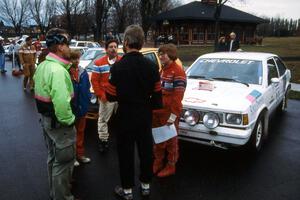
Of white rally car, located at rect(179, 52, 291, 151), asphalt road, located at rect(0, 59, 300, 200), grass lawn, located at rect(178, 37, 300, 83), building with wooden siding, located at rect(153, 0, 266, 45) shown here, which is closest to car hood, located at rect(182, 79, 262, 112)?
white rally car, located at rect(179, 52, 291, 151)

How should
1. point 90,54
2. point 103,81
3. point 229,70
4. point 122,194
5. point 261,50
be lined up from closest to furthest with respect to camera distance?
point 122,194 → point 103,81 → point 229,70 → point 90,54 → point 261,50

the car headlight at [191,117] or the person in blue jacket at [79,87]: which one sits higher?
the person in blue jacket at [79,87]

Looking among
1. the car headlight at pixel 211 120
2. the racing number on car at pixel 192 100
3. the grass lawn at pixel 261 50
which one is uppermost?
the racing number on car at pixel 192 100

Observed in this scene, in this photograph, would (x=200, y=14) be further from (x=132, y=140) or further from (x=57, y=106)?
(x=57, y=106)

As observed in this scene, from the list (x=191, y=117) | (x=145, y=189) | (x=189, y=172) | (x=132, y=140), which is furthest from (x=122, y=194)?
(x=191, y=117)

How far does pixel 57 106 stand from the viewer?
317 centimetres

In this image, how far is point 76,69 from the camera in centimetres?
457

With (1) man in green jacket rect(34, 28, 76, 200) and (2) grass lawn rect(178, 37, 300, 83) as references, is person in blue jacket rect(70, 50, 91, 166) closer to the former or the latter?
(1) man in green jacket rect(34, 28, 76, 200)

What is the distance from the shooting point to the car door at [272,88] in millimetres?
6194

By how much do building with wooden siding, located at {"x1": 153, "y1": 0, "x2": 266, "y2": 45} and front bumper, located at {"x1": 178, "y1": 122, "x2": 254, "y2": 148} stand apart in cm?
3600

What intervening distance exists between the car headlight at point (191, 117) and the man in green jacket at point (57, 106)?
2.10m

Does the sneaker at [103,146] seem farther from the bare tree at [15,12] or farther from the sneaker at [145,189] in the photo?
the bare tree at [15,12]

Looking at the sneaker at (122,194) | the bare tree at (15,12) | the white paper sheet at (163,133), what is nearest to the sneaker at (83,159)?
the sneaker at (122,194)

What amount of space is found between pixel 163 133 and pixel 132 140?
2.39ft
